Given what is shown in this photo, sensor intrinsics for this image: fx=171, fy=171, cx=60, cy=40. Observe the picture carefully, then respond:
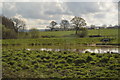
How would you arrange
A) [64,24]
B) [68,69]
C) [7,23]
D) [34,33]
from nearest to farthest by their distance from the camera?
[68,69] → [34,33] → [7,23] → [64,24]

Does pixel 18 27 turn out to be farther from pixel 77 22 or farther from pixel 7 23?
pixel 77 22

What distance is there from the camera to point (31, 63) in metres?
13.1

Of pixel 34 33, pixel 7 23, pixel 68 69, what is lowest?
pixel 68 69

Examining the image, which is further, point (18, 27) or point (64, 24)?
point (64, 24)

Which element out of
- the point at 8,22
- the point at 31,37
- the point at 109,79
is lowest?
the point at 109,79

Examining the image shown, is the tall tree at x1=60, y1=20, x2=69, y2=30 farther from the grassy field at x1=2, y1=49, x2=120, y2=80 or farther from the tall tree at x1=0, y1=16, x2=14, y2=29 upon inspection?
the grassy field at x1=2, y1=49, x2=120, y2=80

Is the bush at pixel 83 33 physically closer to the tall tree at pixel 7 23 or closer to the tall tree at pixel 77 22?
the tall tree at pixel 77 22

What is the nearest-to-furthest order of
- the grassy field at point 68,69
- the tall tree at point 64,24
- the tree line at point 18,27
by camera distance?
1. the grassy field at point 68,69
2. the tree line at point 18,27
3. the tall tree at point 64,24

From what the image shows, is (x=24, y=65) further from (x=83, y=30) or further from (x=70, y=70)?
(x=83, y=30)

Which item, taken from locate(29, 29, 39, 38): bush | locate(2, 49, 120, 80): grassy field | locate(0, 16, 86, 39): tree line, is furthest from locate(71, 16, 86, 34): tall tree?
locate(2, 49, 120, 80): grassy field

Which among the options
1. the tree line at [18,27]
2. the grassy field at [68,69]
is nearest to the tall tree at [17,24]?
the tree line at [18,27]

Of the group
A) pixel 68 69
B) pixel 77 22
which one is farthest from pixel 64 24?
pixel 68 69

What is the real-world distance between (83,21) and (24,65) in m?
41.3

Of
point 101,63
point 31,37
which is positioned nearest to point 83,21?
point 31,37
